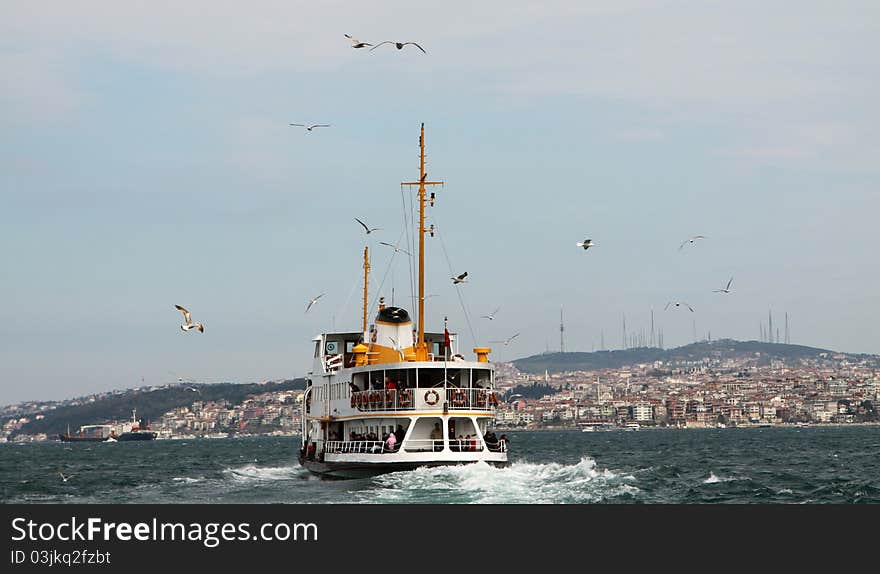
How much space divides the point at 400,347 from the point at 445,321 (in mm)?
2734

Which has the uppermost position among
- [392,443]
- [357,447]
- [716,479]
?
[392,443]

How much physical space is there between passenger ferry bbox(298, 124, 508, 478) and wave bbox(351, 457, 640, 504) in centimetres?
83

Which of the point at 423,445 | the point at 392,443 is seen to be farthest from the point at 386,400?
the point at 423,445

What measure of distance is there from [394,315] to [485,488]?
11.2m

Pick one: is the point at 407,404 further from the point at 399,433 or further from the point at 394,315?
the point at 394,315

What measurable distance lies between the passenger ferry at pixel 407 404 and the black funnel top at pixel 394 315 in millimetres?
36

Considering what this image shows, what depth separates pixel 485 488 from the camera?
35.9 meters

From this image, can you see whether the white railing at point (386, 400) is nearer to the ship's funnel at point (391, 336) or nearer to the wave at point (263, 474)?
the ship's funnel at point (391, 336)

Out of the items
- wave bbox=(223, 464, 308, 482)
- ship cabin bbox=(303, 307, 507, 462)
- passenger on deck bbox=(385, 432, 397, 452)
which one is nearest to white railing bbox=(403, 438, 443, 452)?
ship cabin bbox=(303, 307, 507, 462)

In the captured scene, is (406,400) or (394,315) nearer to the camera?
(406,400)

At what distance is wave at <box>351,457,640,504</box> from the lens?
34.0m

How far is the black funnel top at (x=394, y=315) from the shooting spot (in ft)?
150

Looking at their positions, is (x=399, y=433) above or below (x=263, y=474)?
above
